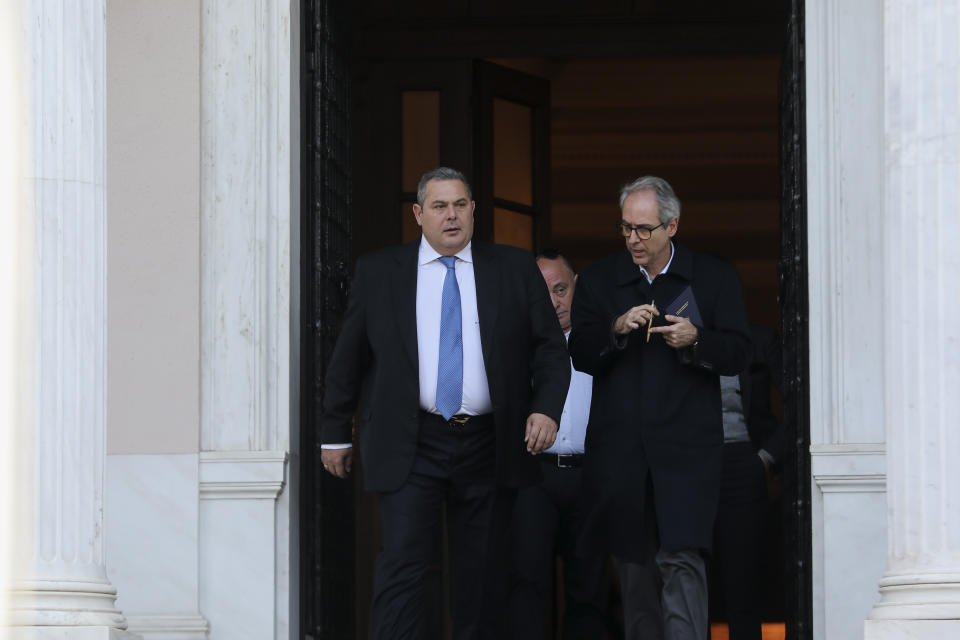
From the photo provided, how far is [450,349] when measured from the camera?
751cm

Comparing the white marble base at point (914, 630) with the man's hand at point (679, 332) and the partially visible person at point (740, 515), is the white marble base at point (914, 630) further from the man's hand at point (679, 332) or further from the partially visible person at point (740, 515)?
the partially visible person at point (740, 515)

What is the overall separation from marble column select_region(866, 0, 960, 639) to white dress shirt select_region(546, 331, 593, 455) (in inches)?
69.4

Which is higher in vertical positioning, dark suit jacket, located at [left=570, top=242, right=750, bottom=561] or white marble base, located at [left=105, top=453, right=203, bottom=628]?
dark suit jacket, located at [left=570, top=242, right=750, bottom=561]

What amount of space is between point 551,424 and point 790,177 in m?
1.95

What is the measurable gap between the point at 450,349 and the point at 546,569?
4.22 feet

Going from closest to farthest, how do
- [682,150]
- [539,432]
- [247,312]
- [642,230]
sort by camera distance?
[539,432] → [642,230] → [247,312] → [682,150]

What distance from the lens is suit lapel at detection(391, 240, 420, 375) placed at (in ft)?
24.7

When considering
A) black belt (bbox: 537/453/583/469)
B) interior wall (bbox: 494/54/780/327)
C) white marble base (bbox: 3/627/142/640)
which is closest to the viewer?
white marble base (bbox: 3/627/142/640)

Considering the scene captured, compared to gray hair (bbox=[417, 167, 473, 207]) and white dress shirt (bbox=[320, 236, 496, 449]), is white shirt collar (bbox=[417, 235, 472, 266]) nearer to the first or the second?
white dress shirt (bbox=[320, 236, 496, 449])

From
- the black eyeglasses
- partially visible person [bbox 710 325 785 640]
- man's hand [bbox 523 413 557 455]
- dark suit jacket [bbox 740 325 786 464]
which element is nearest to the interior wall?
dark suit jacket [bbox 740 325 786 464]

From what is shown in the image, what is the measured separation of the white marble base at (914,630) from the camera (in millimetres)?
6633

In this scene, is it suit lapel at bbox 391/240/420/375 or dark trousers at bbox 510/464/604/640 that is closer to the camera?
suit lapel at bbox 391/240/420/375

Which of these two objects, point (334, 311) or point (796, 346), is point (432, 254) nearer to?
point (334, 311)

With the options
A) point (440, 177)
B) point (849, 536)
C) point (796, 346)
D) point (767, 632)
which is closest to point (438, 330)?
point (440, 177)
